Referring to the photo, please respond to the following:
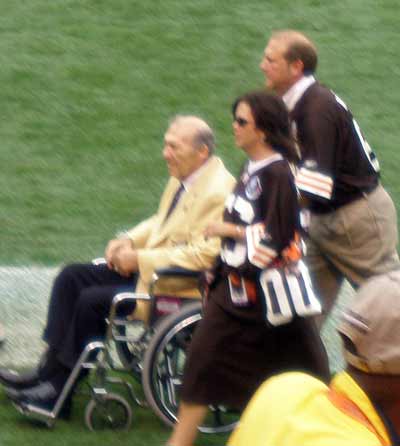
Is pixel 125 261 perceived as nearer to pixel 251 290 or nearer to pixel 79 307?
pixel 79 307

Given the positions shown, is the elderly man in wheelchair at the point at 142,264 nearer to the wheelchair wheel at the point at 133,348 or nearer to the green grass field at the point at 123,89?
the wheelchair wheel at the point at 133,348

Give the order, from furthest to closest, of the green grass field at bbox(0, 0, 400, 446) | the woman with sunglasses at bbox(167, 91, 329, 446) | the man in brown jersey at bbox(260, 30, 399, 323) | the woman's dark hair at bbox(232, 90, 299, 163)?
the green grass field at bbox(0, 0, 400, 446), the man in brown jersey at bbox(260, 30, 399, 323), the woman's dark hair at bbox(232, 90, 299, 163), the woman with sunglasses at bbox(167, 91, 329, 446)

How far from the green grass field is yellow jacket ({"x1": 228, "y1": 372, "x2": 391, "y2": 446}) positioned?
17.7 ft

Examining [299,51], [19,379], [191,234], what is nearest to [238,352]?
[191,234]

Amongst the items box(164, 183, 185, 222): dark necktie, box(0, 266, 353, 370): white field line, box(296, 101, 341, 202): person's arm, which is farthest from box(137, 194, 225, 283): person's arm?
box(0, 266, 353, 370): white field line

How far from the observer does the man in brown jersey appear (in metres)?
6.12

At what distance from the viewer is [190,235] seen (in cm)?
620

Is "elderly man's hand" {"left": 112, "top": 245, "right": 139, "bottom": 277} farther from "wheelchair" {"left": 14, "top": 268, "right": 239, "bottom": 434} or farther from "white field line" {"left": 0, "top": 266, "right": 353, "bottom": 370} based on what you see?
"white field line" {"left": 0, "top": 266, "right": 353, "bottom": 370}

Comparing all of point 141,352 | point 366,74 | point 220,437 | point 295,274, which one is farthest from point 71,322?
point 366,74

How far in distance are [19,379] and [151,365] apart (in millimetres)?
728

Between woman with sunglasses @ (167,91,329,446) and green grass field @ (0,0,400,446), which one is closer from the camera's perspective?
woman with sunglasses @ (167,91,329,446)

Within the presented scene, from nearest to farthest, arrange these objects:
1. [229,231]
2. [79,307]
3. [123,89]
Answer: [229,231], [79,307], [123,89]

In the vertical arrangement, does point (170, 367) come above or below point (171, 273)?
below

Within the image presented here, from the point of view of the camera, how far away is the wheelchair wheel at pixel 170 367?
602 cm
